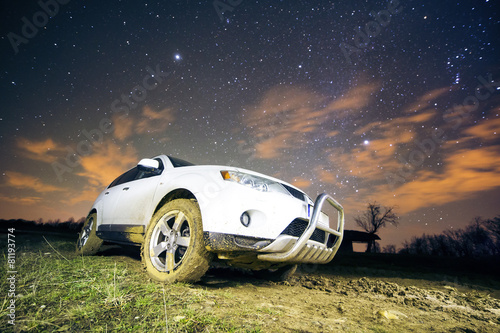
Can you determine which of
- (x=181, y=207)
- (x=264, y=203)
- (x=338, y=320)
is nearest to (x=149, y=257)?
(x=181, y=207)

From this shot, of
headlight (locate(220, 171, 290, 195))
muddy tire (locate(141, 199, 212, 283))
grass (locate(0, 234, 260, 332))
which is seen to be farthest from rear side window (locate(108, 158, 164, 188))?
grass (locate(0, 234, 260, 332))

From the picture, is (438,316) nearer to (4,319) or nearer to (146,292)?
(146,292)

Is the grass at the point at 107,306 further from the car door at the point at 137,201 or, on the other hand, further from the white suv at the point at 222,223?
the car door at the point at 137,201

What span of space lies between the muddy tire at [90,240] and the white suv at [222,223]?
59.5 inches

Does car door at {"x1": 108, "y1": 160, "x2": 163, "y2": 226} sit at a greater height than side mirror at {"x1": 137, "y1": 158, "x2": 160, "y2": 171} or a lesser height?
lesser

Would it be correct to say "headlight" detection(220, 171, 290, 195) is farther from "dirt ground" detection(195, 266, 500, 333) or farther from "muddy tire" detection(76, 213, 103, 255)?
"muddy tire" detection(76, 213, 103, 255)

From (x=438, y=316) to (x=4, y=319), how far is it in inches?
150

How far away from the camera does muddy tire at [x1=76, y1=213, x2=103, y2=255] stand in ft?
14.4

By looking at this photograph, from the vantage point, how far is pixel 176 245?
267 centimetres

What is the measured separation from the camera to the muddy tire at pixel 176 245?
237cm

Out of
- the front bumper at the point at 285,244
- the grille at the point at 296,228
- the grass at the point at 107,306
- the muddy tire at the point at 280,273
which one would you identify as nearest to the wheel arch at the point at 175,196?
the front bumper at the point at 285,244

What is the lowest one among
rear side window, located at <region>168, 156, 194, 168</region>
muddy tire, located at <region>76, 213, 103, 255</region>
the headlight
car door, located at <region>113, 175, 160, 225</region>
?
muddy tire, located at <region>76, 213, 103, 255</region>

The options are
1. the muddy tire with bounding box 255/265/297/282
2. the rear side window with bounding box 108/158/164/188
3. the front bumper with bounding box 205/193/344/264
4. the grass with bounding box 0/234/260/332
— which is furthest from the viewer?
the muddy tire with bounding box 255/265/297/282

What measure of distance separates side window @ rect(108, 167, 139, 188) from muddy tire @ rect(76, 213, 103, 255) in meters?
0.78
